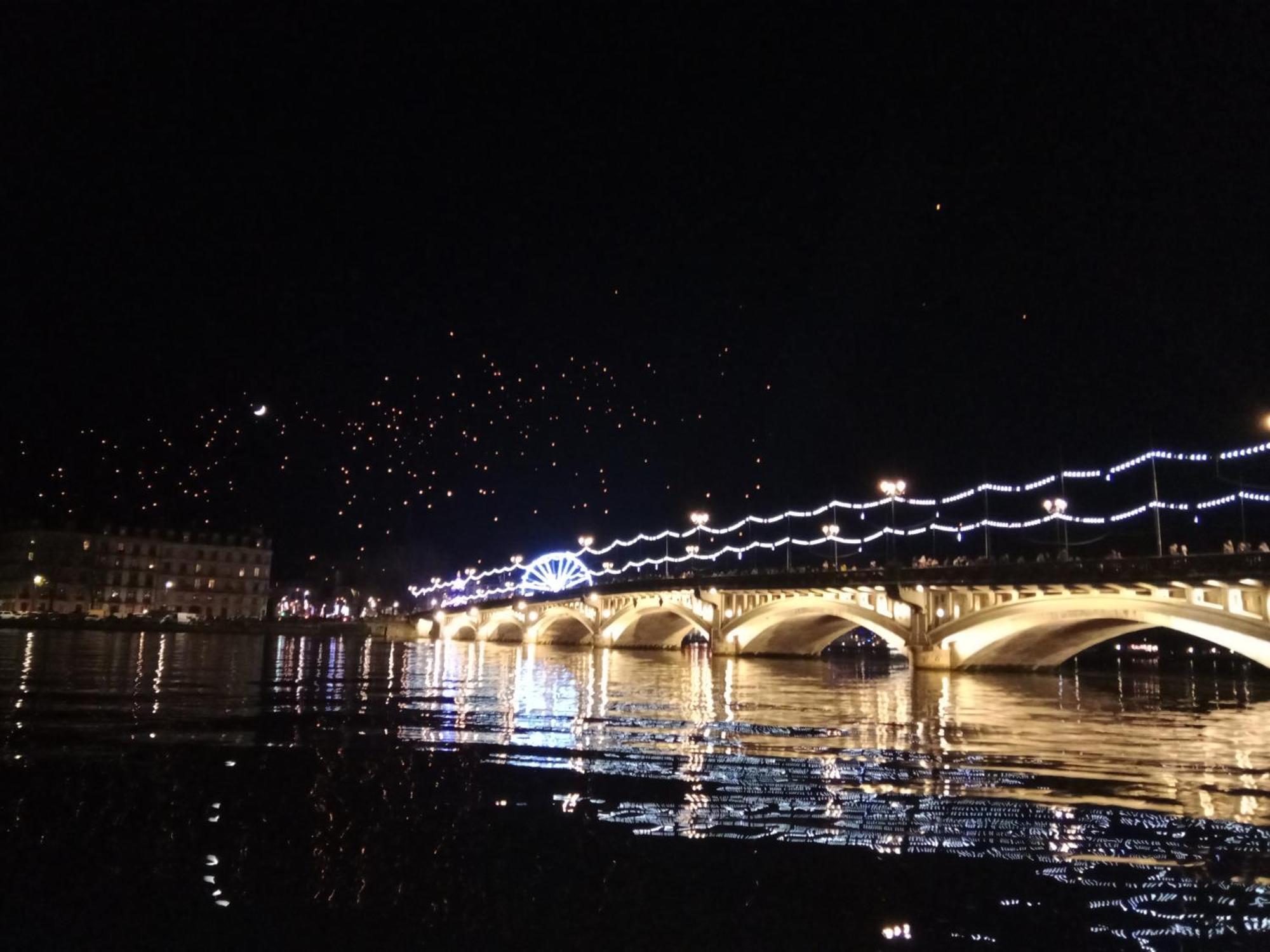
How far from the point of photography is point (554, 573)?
148750mm

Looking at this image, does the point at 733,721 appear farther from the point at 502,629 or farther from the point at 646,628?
the point at 502,629

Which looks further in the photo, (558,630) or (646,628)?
(558,630)

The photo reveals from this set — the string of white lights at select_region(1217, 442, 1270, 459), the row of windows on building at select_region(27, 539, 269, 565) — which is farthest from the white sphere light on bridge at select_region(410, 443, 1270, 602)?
the row of windows on building at select_region(27, 539, 269, 565)

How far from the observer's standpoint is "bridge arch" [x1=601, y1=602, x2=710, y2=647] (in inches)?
3743

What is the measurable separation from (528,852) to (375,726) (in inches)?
503

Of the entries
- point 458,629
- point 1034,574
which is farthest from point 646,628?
point 1034,574

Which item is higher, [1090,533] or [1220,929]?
[1090,533]

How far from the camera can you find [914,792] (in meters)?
14.3

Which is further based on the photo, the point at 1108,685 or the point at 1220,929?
the point at 1108,685

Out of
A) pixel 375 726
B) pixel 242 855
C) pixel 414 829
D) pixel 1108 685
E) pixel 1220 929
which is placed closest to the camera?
pixel 1220 929

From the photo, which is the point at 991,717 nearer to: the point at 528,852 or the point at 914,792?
the point at 914,792

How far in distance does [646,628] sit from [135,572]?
7844 centimetres

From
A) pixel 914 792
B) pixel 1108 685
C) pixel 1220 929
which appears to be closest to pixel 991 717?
pixel 914 792

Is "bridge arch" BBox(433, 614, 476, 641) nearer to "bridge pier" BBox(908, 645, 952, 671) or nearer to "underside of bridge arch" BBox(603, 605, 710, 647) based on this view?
"underside of bridge arch" BBox(603, 605, 710, 647)
